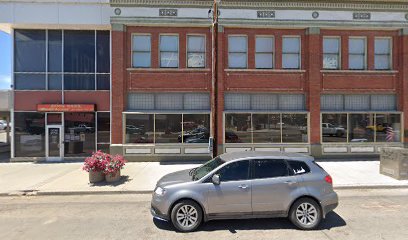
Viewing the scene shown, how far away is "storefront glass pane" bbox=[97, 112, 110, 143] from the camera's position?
15984 mm

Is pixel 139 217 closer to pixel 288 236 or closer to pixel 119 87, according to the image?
pixel 288 236

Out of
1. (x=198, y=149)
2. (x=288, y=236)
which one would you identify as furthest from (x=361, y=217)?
(x=198, y=149)

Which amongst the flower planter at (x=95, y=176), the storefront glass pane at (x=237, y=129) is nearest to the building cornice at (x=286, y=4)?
the storefront glass pane at (x=237, y=129)

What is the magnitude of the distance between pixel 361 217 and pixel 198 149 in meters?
9.64

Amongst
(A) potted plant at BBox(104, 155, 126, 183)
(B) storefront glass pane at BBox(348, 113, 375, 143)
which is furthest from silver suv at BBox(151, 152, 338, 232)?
(B) storefront glass pane at BBox(348, 113, 375, 143)

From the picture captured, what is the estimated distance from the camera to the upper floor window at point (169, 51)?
15953 millimetres

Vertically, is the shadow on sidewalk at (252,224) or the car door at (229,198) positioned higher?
the car door at (229,198)

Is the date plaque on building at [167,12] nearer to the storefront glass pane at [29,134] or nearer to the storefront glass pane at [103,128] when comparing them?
the storefront glass pane at [103,128]

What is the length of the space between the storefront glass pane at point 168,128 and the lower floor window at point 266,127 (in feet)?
9.09

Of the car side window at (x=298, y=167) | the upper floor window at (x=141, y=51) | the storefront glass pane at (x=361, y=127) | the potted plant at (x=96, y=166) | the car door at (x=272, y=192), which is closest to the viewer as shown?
the car door at (x=272, y=192)

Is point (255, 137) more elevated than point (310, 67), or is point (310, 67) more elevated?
point (310, 67)

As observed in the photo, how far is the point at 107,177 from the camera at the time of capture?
35.2ft

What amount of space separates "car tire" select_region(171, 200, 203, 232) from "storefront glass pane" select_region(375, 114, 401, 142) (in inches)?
572

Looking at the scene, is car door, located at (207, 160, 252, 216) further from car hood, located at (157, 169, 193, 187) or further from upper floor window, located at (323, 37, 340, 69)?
upper floor window, located at (323, 37, 340, 69)
